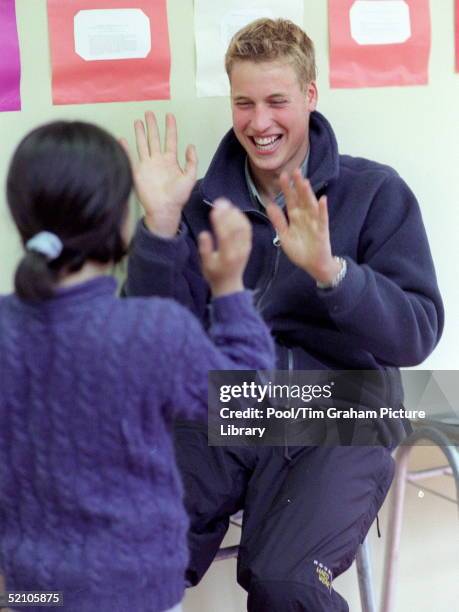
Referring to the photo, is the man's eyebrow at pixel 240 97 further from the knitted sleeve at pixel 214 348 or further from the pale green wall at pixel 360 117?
the knitted sleeve at pixel 214 348

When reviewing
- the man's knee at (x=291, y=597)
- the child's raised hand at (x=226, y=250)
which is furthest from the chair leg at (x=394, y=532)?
the child's raised hand at (x=226, y=250)

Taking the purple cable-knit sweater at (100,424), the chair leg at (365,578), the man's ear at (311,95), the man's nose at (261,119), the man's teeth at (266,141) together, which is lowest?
the chair leg at (365,578)

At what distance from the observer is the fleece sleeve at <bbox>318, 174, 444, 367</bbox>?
3.13ft

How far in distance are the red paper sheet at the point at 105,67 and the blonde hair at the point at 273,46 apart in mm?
129

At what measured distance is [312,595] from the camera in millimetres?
916

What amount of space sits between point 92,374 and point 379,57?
75cm

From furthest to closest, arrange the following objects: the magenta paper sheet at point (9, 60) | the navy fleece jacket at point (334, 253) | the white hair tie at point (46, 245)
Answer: the magenta paper sheet at point (9, 60), the navy fleece jacket at point (334, 253), the white hair tie at point (46, 245)

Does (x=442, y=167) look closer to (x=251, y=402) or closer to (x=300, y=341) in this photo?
(x=300, y=341)

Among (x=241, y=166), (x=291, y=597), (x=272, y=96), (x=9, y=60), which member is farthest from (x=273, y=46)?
(x=291, y=597)

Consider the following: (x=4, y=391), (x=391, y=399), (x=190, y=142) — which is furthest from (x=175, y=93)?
(x=4, y=391)

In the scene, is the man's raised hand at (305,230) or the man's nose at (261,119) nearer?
the man's raised hand at (305,230)

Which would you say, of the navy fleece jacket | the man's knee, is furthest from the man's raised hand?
the man's knee

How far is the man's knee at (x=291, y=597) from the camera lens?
0.91 metres

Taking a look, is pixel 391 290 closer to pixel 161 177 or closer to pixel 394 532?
pixel 161 177
